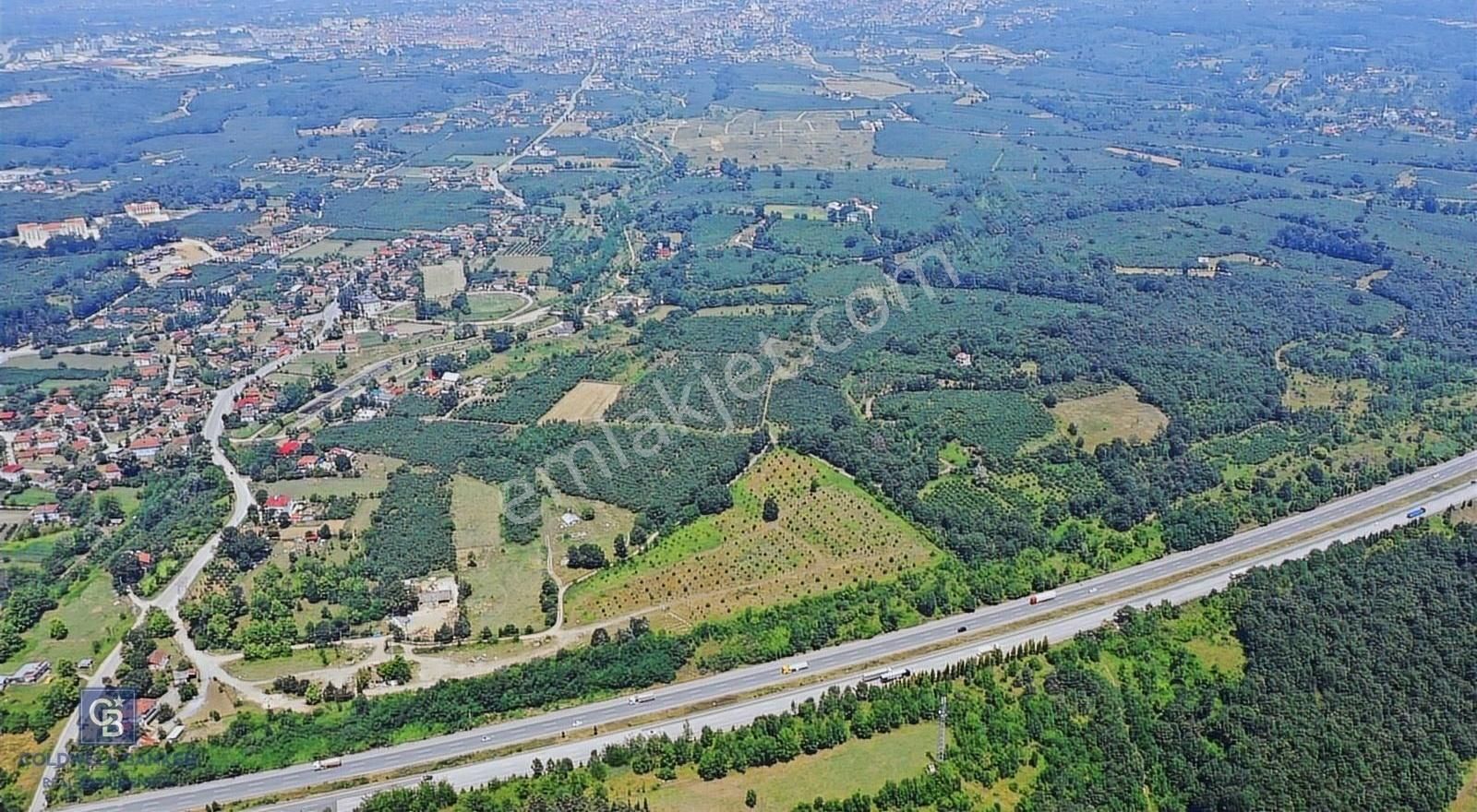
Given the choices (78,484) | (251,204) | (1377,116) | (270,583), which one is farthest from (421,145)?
(1377,116)

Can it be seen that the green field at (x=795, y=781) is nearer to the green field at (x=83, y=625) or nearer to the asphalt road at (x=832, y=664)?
the asphalt road at (x=832, y=664)

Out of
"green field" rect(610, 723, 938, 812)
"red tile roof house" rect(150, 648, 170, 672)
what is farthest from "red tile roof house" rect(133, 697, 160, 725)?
"green field" rect(610, 723, 938, 812)

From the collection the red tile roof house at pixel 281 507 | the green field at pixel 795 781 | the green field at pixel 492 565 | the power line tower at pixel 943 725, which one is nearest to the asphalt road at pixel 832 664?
the green field at pixel 795 781

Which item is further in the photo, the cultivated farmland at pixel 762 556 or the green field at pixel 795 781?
the cultivated farmland at pixel 762 556

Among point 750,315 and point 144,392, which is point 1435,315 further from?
point 144,392

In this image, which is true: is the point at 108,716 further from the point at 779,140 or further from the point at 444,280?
the point at 779,140

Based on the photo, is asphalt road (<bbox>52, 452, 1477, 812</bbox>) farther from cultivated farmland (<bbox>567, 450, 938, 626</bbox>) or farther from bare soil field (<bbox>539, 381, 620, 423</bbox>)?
bare soil field (<bbox>539, 381, 620, 423</bbox>)
